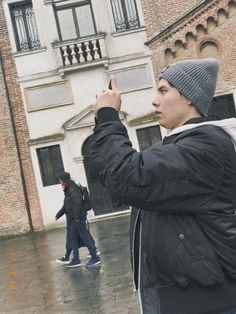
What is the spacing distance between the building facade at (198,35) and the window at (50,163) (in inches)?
191

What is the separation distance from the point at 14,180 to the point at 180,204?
16036 mm

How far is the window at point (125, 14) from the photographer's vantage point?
1805cm

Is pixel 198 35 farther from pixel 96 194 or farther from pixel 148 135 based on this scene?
pixel 96 194

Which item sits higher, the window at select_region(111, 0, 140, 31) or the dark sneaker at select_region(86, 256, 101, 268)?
the window at select_region(111, 0, 140, 31)

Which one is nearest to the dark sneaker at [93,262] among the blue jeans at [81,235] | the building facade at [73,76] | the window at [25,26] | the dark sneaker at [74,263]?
the blue jeans at [81,235]

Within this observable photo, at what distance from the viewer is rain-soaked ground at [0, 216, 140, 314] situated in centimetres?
650

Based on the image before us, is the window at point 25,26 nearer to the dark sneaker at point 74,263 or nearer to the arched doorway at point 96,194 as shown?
the arched doorway at point 96,194

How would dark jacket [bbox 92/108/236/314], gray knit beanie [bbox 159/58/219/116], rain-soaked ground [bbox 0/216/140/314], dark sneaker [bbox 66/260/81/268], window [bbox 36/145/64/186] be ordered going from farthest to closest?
window [bbox 36/145/64/186] → dark sneaker [bbox 66/260/81/268] → rain-soaked ground [bbox 0/216/140/314] → gray knit beanie [bbox 159/58/219/116] → dark jacket [bbox 92/108/236/314]

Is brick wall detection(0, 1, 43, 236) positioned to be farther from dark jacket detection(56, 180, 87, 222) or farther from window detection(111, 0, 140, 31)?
dark jacket detection(56, 180, 87, 222)

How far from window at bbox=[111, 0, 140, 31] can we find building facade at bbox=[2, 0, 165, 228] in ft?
0.12

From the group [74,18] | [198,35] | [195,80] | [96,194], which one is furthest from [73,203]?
[74,18]

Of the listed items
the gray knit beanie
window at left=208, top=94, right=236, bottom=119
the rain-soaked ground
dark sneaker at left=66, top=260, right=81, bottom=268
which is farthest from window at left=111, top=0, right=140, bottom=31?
the gray knit beanie

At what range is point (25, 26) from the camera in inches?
713

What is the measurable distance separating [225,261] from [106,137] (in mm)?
696
